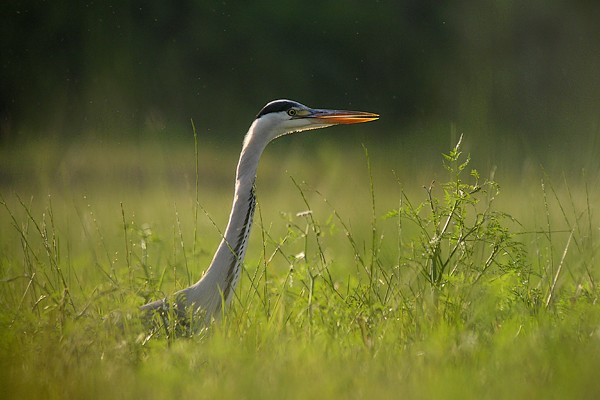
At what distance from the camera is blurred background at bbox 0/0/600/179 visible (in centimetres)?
1570

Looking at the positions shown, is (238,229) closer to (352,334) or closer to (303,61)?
(352,334)

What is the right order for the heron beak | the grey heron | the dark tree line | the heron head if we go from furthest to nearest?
the dark tree line
the heron beak
the heron head
the grey heron

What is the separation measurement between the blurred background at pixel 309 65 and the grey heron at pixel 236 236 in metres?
9.93

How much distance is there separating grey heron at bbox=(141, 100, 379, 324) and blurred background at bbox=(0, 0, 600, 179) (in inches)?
391

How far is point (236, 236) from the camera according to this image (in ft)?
13.5

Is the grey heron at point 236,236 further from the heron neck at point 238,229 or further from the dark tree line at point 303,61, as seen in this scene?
the dark tree line at point 303,61

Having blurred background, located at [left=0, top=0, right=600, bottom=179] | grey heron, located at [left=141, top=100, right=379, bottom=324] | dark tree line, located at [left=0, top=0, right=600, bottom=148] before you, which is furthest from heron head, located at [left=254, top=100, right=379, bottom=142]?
dark tree line, located at [left=0, top=0, right=600, bottom=148]

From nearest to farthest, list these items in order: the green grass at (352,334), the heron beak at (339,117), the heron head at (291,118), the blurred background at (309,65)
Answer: the green grass at (352,334) → the heron head at (291,118) → the heron beak at (339,117) → the blurred background at (309,65)

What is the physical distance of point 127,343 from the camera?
3.39 m

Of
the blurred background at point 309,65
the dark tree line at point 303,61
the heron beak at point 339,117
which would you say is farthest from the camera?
the dark tree line at point 303,61

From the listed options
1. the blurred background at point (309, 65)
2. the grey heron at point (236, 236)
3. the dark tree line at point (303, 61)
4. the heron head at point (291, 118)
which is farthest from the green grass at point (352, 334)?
the dark tree line at point (303, 61)

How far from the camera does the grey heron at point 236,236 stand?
3.95m

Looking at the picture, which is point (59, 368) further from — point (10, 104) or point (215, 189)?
point (10, 104)

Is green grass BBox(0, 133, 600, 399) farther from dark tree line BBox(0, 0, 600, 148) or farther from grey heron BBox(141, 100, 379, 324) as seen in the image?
dark tree line BBox(0, 0, 600, 148)
